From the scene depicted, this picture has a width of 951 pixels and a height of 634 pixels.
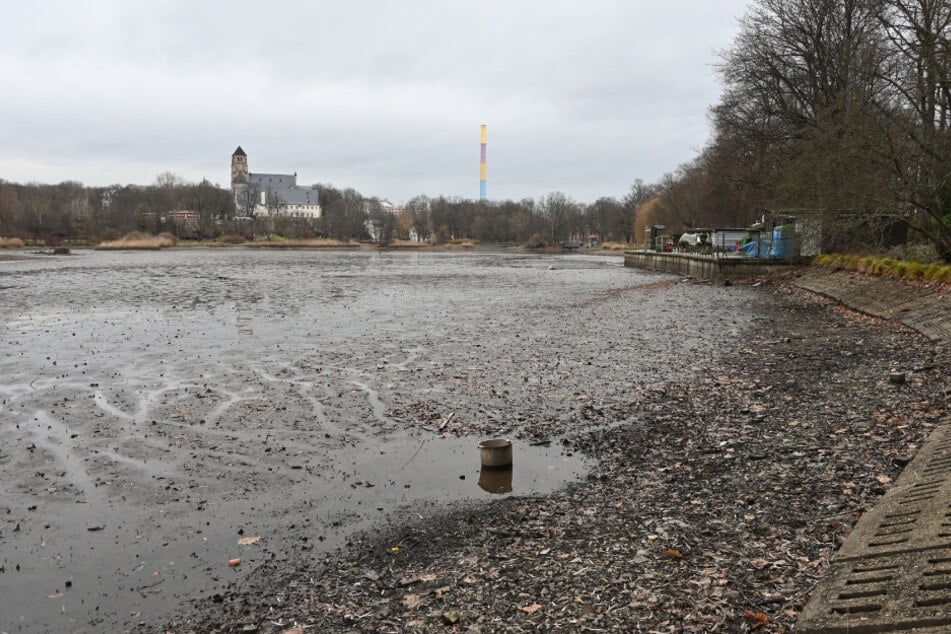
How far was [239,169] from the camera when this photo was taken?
193500mm

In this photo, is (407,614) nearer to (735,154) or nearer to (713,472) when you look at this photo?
(713,472)

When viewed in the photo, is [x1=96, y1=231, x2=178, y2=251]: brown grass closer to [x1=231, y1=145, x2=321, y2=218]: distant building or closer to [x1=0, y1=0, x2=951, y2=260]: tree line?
[x1=231, y1=145, x2=321, y2=218]: distant building

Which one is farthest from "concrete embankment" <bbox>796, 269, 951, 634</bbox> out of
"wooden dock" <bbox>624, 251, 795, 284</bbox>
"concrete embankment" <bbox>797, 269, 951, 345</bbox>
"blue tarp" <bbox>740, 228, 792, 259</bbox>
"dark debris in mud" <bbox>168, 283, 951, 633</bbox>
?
"blue tarp" <bbox>740, 228, 792, 259</bbox>

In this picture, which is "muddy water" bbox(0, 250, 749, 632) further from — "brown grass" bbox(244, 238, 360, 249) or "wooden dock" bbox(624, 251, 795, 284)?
"brown grass" bbox(244, 238, 360, 249)

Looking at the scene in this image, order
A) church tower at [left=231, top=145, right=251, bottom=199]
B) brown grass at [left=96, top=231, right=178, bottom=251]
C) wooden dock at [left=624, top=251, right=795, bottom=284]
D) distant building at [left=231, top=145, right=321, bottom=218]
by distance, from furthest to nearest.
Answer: church tower at [left=231, top=145, right=251, bottom=199] < distant building at [left=231, top=145, right=321, bottom=218] < brown grass at [left=96, top=231, right=178, bottom=251] < wooden dock at [left=624, top=251, right=795, bottom=284]

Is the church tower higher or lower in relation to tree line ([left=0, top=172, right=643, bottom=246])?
higher

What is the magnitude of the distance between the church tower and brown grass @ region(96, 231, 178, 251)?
2485 inches

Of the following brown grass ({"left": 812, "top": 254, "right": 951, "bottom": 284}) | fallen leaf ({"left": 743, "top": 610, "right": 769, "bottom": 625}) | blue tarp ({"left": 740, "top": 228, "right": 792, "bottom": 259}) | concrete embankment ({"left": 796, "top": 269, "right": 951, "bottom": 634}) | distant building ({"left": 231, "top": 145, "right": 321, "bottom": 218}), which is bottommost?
fallen leaf ({"left": 743, "top": 610, "right": 769, "bottom": 625})

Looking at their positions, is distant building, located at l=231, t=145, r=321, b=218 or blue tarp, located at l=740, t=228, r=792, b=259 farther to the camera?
distant building, located at l=231, t=145, r=321, b=218

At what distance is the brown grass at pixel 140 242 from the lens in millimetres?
116750

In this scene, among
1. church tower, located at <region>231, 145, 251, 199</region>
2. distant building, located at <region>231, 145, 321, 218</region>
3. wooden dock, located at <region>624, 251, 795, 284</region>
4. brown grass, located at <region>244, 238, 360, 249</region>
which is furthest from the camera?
church tower, located at <region>231, 145, 251, 199</region>

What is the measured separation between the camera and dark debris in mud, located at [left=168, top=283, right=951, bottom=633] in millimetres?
4758

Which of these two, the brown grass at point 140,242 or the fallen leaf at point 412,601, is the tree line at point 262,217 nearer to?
the brown grass at point 140,242

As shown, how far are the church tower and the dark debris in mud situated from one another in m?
195
